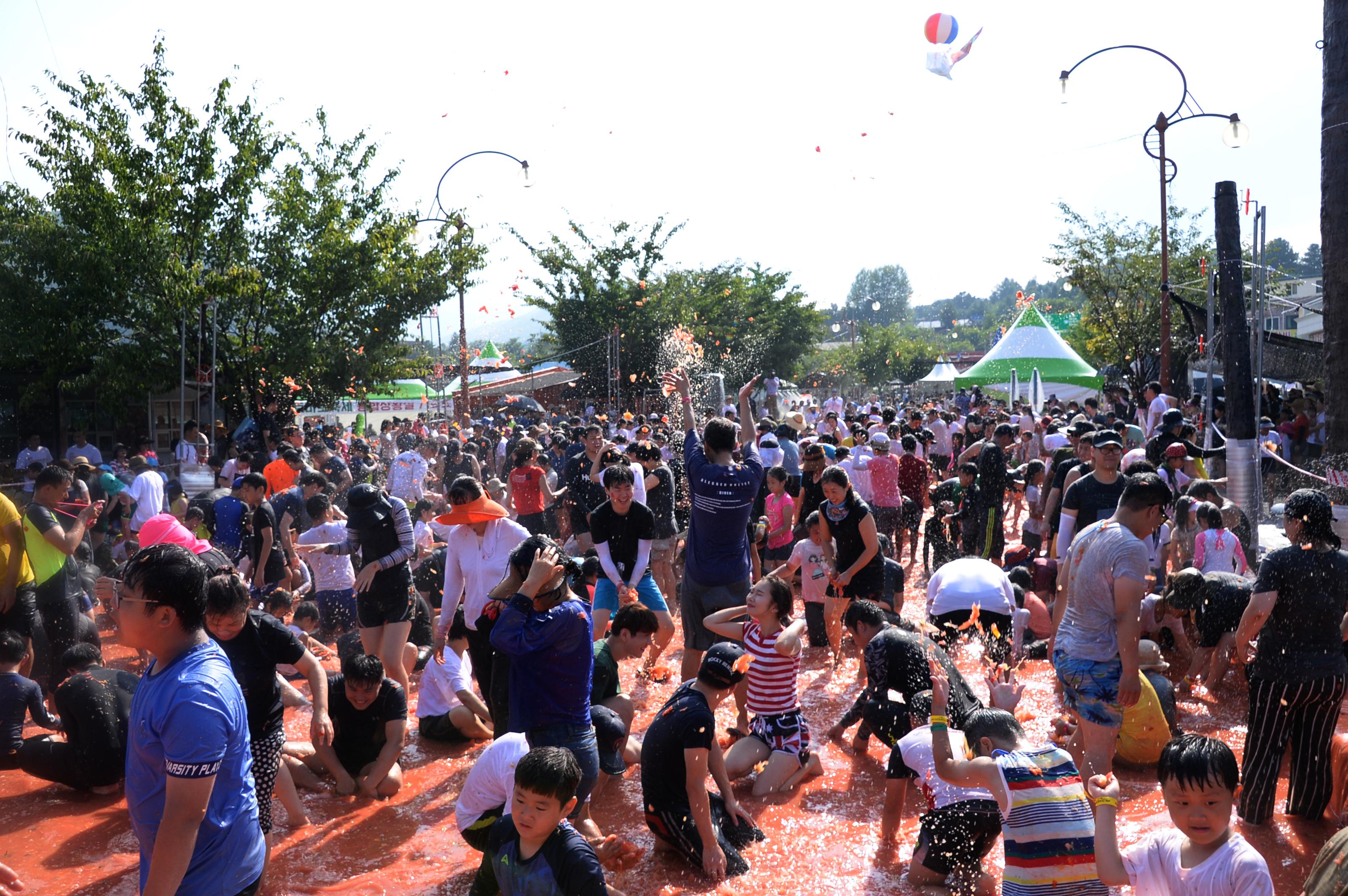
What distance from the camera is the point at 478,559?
5723mm

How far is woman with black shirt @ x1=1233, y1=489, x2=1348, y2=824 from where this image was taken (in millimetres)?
4355

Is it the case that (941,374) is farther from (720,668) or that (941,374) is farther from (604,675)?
(720,668)

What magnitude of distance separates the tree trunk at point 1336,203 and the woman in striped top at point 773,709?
20.6ft

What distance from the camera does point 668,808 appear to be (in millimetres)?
4387

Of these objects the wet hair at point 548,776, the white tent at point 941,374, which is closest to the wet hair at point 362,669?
the wet hair at point 548,776

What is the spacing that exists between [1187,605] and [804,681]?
2.70 metres

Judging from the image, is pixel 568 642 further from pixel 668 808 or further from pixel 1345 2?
pixel 1345 2

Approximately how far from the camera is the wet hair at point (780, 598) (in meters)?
5.49

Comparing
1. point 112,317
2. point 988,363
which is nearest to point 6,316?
point 112,317

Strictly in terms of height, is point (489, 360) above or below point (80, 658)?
above

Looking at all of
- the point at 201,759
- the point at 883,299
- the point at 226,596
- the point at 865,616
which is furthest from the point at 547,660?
the point at 883,299

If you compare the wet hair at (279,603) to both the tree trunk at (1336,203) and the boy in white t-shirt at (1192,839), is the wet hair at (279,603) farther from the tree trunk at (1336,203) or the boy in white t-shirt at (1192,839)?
the tree trunk at (1336,203)

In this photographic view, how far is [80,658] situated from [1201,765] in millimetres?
5732

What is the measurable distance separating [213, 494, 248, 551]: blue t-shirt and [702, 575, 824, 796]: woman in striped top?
4.96m
